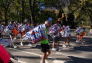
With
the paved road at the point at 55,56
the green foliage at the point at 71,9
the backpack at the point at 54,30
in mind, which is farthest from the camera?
the green foliage at the point at 71,9

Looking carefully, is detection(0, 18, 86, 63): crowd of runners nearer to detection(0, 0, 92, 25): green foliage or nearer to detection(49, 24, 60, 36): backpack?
detection(49, 24, 60, 36): backpack

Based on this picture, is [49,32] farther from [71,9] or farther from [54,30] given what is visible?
[71,9]

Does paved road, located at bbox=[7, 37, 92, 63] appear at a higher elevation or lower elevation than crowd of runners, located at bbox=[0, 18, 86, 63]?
lower

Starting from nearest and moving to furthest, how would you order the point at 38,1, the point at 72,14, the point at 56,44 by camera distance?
the point at 56,44
the point at 38,1
the point at 72,14

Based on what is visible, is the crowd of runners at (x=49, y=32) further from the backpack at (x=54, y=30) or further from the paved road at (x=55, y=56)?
the paved road at (x=55, y=56)

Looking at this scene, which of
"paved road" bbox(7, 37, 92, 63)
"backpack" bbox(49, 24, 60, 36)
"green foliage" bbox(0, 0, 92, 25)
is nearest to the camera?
"paved road" bbox(7, 37, 92, 63)

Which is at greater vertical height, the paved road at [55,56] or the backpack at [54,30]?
the backpack at [54,30]

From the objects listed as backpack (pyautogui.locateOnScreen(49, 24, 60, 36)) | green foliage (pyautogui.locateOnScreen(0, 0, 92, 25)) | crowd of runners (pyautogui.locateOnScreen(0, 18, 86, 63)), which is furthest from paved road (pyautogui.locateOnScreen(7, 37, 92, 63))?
green foliage (pyautogui.locateOnScreen(0, 0, 92, 25))

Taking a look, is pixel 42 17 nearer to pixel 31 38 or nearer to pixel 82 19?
pixel 82 19

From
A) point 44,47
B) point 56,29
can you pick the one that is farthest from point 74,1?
point 44,47

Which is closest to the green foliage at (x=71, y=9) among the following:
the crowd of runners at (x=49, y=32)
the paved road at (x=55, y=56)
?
the crowd of runners at (x=49, y=32)

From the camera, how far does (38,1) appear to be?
48844 millimetres

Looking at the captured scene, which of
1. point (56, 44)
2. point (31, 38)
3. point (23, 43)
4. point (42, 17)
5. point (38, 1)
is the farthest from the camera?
point (42, 17)

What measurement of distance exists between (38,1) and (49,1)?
339 centimetres
